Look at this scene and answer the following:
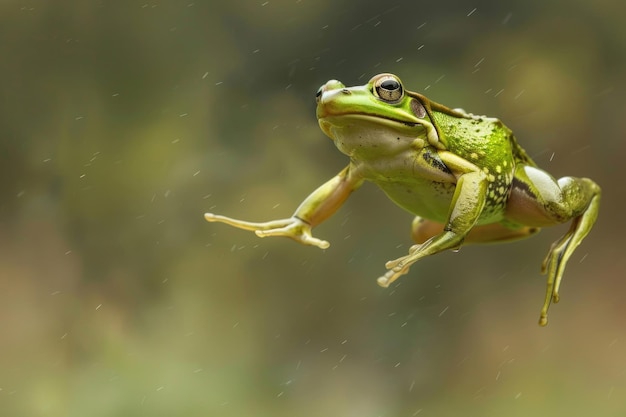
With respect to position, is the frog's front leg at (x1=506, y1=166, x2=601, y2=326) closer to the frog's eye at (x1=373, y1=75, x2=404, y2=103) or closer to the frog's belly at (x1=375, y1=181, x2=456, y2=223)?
the frog's belly at (x1=375, y1=181, x2=456, y2=223)

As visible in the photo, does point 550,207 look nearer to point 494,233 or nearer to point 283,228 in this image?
point 494,233

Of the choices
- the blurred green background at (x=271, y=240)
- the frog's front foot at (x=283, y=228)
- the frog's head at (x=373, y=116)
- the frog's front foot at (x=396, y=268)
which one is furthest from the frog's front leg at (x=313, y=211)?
the blurred green background at (x=271, y=240)

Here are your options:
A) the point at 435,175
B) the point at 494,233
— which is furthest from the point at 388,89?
the point at 494,233

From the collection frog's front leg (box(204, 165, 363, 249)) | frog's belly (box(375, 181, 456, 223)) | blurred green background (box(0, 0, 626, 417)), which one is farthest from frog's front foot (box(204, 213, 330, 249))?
blurred green background (box(0, 0, 626, 417))

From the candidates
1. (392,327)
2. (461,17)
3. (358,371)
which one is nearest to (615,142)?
(461,17)

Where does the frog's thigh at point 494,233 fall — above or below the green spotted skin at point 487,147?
below

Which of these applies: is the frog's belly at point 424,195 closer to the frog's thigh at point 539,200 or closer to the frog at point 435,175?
the frog at point 435,175
